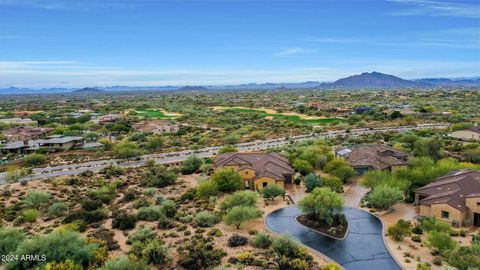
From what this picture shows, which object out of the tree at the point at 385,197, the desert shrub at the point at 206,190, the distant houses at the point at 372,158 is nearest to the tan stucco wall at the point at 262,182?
the desert shrub at the point at 206,190

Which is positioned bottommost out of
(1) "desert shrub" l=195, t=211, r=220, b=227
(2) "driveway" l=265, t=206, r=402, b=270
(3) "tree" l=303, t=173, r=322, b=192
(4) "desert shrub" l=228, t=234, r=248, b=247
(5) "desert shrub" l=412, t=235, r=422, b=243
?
(2) "driveway" l=265, t=206, r=402, b=270

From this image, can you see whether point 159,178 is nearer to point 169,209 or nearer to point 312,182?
point 169,209

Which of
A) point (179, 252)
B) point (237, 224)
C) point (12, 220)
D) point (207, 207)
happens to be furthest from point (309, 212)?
point (12, 220)

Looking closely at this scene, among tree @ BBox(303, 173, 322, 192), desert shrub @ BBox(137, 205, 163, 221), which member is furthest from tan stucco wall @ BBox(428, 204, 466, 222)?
desert shrub @ BBox(137, 205, 163, 221)

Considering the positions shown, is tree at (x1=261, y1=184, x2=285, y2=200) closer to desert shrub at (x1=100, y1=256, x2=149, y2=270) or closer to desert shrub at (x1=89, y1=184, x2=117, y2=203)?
desert shrub at (x1=89, y1=184, x2=117, y2=203)

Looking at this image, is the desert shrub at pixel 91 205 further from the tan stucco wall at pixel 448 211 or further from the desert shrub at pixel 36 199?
the tan stucco wall at pixel 448 211

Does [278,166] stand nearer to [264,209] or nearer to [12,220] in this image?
[264,209]
